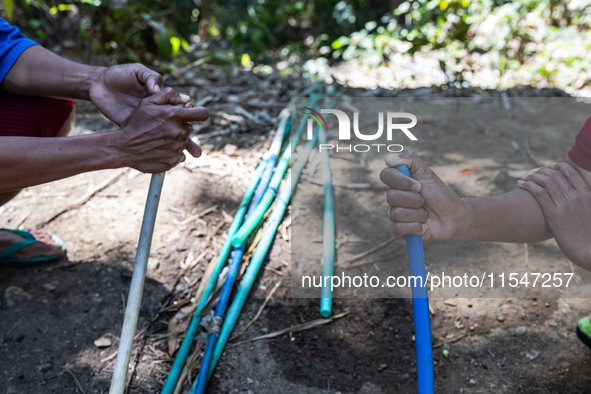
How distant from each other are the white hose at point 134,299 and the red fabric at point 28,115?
1.93 ft

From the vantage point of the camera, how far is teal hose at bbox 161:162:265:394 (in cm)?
132

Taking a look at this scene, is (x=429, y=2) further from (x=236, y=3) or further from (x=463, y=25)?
(x=236, y=3)

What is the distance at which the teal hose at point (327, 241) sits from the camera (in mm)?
1526

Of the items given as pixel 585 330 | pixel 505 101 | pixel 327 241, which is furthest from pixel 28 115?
pixel 505 101

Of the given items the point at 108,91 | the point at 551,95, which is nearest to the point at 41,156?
the point at 108,91

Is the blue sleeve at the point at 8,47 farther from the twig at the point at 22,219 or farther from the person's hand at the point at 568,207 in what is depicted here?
the person's hand at the point at 568,207

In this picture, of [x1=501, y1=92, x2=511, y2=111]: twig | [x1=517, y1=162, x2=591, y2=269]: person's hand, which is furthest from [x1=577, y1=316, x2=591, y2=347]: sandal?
[x1=501, y1=92, x2=511, y2=111]: twig

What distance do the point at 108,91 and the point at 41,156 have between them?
45 cm

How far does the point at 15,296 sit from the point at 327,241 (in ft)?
3.67

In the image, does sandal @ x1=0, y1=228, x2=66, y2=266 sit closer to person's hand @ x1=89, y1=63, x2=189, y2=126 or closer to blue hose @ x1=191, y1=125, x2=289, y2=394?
person's hand @ x1=89, y1=63, x2=189, y2=126

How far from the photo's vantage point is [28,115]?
5.14ft

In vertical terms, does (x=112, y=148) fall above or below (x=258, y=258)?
above

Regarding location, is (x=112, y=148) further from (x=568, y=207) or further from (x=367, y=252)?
(x=568, y=207)

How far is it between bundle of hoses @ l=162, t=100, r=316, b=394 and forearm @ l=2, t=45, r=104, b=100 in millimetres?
725
